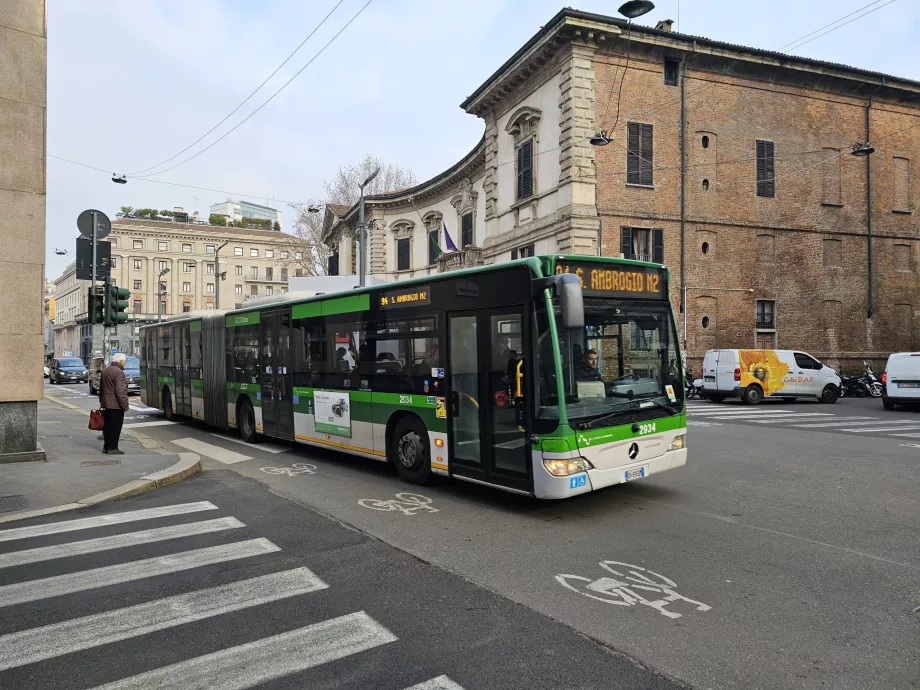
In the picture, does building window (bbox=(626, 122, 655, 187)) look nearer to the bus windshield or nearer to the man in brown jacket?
the bus windshield

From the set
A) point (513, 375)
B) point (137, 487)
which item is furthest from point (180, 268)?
point (513, 375)

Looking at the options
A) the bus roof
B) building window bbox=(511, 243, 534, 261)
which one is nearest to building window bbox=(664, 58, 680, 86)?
building window bbox=(511, 243, 534, 261)

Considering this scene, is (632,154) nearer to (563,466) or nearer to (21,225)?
(21,225)

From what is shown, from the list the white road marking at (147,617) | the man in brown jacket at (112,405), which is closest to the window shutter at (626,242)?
the man in brown jacket at (112,405)

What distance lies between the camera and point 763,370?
22.6m

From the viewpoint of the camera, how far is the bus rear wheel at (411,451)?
838cm

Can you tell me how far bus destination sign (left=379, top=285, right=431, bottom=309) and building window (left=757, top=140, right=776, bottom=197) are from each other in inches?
978

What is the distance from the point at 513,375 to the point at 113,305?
28.4 ft

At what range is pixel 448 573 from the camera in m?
5.09

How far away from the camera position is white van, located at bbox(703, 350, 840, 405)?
2241cm

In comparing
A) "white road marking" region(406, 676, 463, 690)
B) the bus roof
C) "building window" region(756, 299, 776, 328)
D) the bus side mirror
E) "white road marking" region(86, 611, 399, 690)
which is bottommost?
"white road marking" region(86, 611, 399, 690)

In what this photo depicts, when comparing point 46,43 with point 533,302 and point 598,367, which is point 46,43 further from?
point 598,367

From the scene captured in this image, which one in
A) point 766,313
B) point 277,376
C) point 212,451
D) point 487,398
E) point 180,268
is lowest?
point 212,451

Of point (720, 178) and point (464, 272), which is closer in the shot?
point (464, 272)
